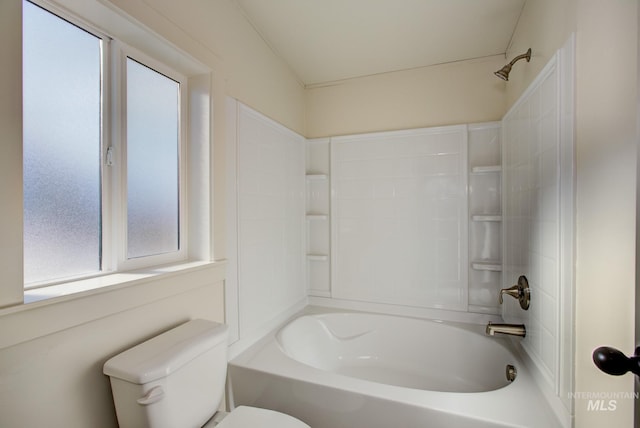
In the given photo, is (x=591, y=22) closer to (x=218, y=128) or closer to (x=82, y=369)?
(x=218, y=128)

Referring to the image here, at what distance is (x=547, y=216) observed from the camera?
122 cm

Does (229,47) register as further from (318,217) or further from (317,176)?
(318,217)

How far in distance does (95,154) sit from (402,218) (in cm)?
195

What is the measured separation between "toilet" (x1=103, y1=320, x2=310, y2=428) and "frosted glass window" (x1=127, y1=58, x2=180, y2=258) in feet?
1.41

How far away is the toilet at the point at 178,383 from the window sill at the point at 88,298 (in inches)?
6.3

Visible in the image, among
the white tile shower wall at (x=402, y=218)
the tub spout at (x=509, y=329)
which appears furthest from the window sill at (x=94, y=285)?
the tub spout at (x=509, y=329)

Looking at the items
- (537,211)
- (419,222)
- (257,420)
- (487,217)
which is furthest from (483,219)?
(257,420)

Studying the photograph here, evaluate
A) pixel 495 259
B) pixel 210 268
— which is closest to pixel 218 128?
pixel 210 268

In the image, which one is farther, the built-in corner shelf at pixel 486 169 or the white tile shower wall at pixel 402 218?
the white tile shower wall at pixel 402 218

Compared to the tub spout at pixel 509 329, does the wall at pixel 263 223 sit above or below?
above

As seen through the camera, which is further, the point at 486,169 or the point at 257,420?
the point at 486,169

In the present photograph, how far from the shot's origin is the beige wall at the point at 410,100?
2.09 meters

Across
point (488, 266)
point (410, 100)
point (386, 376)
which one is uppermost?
point (410, 100)

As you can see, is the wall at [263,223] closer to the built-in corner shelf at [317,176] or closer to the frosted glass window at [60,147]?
the built-in corner shelf at [317,176]
